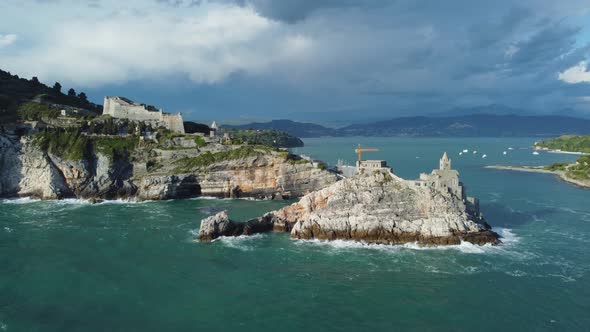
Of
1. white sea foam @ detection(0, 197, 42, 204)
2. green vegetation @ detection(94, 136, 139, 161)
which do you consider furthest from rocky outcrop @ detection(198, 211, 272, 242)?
white sea foam @ detection(0, 197, 42, 204)

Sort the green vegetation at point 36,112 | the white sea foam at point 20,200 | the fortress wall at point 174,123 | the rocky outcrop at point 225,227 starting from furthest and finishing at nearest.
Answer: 1. the fortress wall at point 174,123
2. the green vegetation at point 36,112
3. the white sea foam at point 20,200
4. the rocky outcrop at point 225,227

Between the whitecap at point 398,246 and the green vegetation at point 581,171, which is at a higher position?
the green vegetation at point 581,171

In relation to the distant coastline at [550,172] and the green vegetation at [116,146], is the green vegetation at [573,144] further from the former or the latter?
the green vegetation at [116,146]

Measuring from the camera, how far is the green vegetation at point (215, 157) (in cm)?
7619

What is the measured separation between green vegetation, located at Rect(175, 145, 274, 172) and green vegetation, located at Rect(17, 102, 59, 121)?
32.1 metres

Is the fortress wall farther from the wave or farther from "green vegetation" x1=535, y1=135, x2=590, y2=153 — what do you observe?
"green vegetation" x1=535, y1=135, x2=590, y2=153

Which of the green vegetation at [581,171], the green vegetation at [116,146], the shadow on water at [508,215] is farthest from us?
the green vegetation at [581,171]

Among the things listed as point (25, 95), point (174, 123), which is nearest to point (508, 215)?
point (174, 123)

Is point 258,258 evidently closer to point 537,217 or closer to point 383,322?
point 383,322

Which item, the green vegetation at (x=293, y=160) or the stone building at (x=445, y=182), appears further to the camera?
the green vegetation at (x=293, y=160)

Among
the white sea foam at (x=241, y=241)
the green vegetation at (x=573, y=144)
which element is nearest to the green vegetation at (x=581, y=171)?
the green vegetation at (x=573, y=144)

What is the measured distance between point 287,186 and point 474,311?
46688 mm

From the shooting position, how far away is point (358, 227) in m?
46.8

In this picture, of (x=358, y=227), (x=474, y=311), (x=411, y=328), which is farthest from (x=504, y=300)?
(x=358, y=227)
